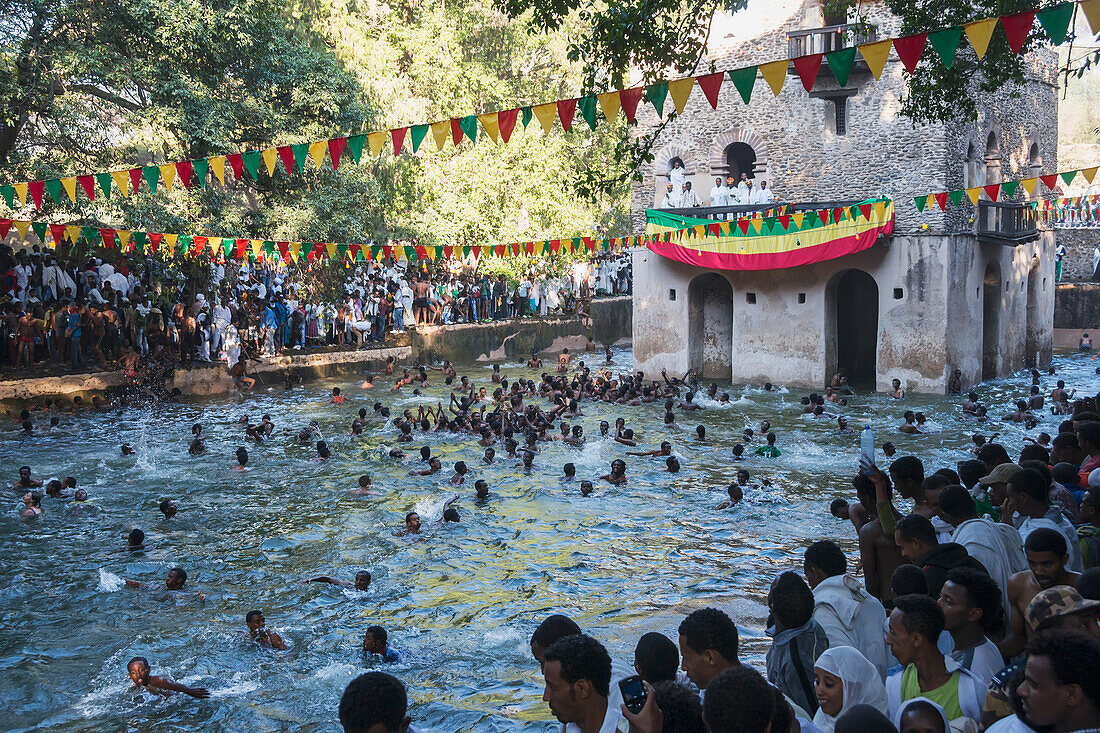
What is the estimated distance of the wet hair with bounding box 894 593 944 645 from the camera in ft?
14.6

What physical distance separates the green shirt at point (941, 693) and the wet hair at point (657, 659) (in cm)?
108

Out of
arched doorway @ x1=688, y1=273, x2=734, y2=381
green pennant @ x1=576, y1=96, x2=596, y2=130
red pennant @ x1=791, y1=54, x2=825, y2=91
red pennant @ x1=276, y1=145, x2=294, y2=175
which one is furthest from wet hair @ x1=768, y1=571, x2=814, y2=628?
arched doorway @ x1=688, y1=273, x2=734, y2=381

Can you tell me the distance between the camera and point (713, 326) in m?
27.7

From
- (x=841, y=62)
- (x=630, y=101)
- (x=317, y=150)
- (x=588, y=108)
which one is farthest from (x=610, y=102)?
(x=317, y=150)

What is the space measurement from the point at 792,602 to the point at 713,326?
23.2 m

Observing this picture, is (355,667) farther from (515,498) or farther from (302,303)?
(302,303)

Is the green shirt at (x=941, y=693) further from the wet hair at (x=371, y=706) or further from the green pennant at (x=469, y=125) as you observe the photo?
the green pennant at (x=469, y=125)

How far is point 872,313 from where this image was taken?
27812 millimetres

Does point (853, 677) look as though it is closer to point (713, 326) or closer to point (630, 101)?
point (630, 101)

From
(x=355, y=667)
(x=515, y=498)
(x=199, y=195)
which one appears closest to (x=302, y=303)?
(x=199, y=195)

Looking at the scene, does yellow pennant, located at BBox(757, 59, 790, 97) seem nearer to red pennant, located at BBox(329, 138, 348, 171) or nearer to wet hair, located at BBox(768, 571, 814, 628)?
red pennant, located at BBox(329, 138, 348, 171)

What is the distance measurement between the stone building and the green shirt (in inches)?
733

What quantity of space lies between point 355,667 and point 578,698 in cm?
578

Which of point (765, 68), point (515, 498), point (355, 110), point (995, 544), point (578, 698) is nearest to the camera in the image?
point (578, 698)
